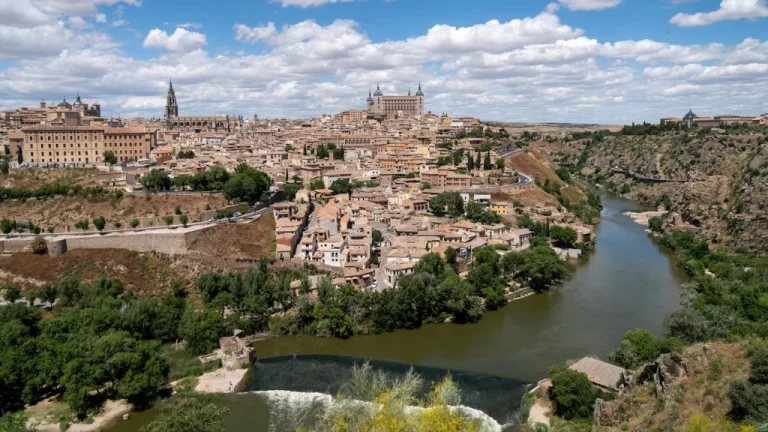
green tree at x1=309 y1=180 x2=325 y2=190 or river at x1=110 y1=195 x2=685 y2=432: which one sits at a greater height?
green tree at x1=309 y1=180 x2=325 y2=190

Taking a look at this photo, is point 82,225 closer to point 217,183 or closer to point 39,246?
point 39,246

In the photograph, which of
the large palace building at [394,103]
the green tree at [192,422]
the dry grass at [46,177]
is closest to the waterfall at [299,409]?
the green tree at [192,422]

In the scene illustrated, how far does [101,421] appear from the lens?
1391 centimetres

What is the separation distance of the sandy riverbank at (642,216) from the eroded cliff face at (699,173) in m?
2.02

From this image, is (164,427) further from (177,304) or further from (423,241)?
(423,241)

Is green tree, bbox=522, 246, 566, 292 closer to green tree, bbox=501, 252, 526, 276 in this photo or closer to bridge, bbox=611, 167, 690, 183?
green tree, bbox=501, 252, 526, 276

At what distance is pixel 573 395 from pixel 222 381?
9262 mm

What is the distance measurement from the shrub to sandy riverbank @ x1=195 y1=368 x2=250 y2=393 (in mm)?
11467

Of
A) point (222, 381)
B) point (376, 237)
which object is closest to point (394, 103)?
point (376, 237)

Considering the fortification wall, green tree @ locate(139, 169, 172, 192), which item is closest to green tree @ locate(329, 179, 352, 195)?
green tree @ locate(139, 169, 172, 192)

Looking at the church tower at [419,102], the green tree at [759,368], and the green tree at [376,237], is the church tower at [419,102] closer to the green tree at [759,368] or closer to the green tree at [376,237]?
the green tree at [376,237]

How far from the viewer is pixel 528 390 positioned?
1479 centimetres

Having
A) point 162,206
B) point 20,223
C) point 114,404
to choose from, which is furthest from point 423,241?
point 20,223

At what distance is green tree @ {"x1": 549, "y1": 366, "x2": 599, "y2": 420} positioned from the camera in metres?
13.2
